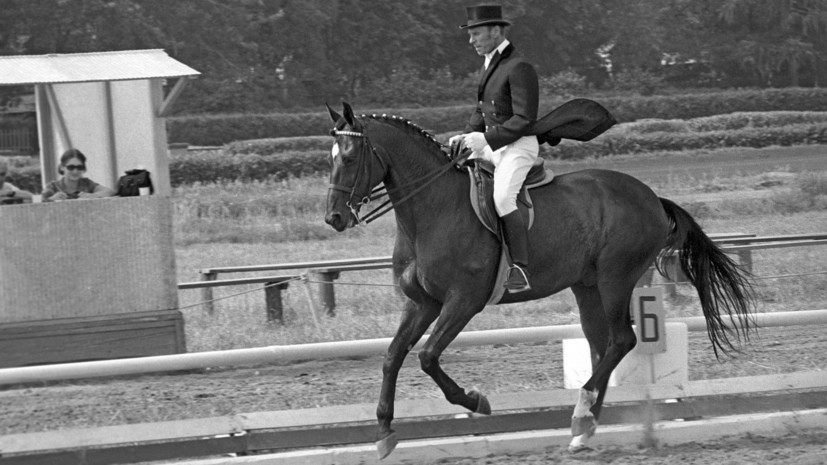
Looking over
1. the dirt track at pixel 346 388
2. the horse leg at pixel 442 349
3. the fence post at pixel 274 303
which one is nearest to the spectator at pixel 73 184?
the dirt track at pixel 346 388

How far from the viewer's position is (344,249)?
18062mm

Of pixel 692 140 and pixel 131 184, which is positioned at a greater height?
pixel 692 140

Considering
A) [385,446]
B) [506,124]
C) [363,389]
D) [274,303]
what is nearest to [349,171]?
[506,124]

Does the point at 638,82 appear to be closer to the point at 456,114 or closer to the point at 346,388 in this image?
the point at 456,114

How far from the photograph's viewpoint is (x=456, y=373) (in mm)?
8664

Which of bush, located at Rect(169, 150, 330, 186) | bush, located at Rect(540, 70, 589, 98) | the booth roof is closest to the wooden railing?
the booth roof

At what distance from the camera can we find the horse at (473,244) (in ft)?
20.9

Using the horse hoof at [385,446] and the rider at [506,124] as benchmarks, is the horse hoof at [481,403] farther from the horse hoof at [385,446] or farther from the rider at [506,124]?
the rider at [506,124]

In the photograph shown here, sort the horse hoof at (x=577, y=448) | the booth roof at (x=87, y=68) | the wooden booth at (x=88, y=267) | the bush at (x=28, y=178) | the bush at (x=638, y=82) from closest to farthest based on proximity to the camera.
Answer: the horse hoof at (x=577, y=448) → the wooden booth at (x=88, y=267) → the booth roof at (x=87, y=68) → the bush at (x=28, y=178) → the bush at (x=638, y=82)

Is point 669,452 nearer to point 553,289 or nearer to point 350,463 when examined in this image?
point 553,289

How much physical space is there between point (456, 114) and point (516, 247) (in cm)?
3072

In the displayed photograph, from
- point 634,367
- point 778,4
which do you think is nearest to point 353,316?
point 634,367

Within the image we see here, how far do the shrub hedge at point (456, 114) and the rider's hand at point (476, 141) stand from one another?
26412 mm

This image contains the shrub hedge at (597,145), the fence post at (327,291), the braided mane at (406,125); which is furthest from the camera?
the shrub hedge at (597,145)
